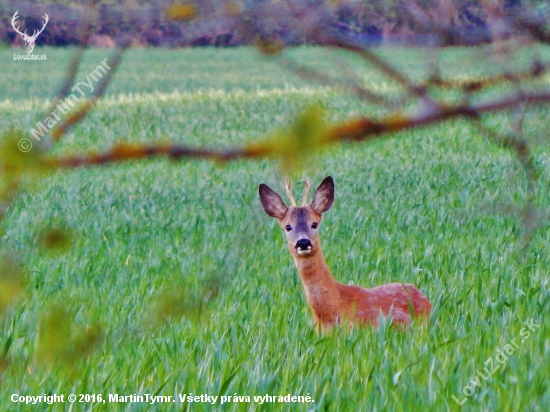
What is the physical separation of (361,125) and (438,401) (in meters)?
2.75

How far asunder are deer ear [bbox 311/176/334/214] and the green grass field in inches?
12.6

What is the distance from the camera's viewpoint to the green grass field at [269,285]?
2.35 m

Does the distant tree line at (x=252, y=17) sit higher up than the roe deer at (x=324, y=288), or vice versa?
the roe deer at (x=324, y=288)

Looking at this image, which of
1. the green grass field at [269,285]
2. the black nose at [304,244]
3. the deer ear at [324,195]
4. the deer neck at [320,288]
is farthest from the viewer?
the deer neck at [320,288]

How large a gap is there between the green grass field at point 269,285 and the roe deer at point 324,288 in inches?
4.7

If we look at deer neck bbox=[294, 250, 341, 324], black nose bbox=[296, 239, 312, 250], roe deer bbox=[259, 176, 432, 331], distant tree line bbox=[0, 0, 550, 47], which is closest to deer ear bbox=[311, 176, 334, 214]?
roe deer bbox=[259, 176, 432, 331]

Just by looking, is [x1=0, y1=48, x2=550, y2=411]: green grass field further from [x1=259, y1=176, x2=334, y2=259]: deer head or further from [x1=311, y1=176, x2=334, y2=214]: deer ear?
[x1=259, y1=176, x2=334, y2=259]: deer head

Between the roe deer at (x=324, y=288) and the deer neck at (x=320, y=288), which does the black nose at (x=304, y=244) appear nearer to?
the roe deer at (x=324, y=288)

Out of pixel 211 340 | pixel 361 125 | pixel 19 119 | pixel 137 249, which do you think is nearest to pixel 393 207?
pixel 137 249

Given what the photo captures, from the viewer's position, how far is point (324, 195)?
4.14 m

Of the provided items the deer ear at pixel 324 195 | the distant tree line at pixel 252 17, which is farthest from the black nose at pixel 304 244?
the distant tree line at pixel 252 17

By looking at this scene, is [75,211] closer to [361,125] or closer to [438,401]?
[438,401]

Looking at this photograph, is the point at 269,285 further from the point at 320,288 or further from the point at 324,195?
the point at 324,195

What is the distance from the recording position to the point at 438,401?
360cm
